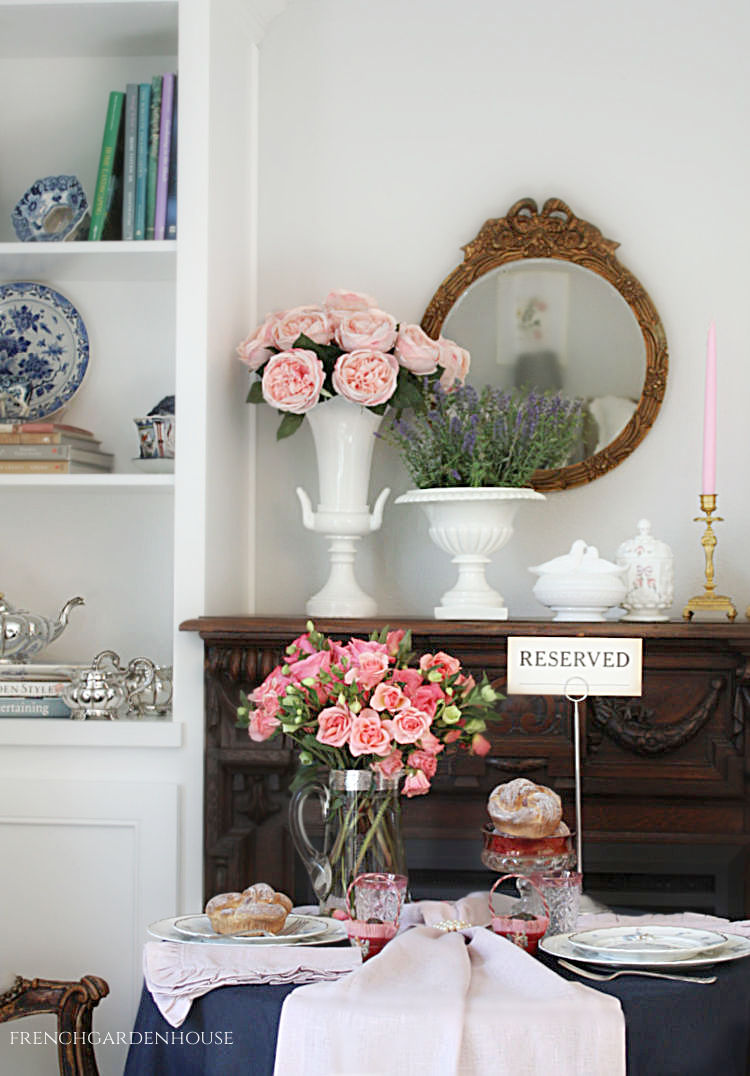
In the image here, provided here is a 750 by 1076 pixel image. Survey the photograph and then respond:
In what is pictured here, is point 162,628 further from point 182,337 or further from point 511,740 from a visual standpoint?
point 511,740

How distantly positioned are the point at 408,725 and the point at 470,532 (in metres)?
0.81

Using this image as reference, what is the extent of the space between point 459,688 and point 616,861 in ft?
2.37

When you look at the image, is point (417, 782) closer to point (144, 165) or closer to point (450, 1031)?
point (450, 1031)

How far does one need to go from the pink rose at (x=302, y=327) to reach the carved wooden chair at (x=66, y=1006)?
3.87 feet

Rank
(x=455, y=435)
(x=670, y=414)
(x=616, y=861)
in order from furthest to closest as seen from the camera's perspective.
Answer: (x=670, y=414)
(x=455, y=435)
(x=616, y=861)

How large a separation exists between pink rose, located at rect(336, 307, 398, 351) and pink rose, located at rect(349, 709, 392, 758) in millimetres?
947

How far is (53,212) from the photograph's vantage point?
2.43 m

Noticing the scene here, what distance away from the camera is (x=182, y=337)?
2.22m

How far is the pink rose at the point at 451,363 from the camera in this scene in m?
2.29

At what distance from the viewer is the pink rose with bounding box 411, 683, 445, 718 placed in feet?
4.87

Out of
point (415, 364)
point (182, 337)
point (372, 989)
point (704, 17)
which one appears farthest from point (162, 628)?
point (704, 17)

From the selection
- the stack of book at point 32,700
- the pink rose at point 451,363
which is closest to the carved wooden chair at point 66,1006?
the stack of book at point 32,700

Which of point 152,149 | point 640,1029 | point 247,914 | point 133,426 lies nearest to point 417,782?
point 247,914

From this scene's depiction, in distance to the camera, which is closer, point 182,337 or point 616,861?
point 616,861
